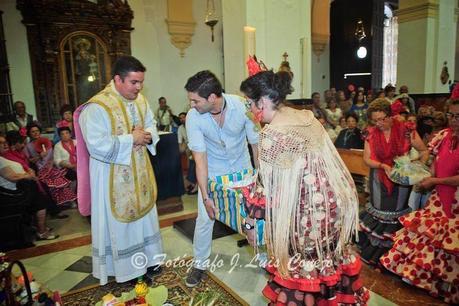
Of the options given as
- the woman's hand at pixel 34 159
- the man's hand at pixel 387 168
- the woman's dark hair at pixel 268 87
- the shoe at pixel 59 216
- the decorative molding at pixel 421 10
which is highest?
the decorative molding at pixel 421 10

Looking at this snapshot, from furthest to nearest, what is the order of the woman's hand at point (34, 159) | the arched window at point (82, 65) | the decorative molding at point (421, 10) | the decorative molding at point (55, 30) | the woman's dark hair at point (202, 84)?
1. the arched window at point (82, 65)
2. the decorative molding at point (421, 10)
3. the decorative molding at point (55, 30)
4. the woman's hand at point (34, 159)
5. the woman's dark hair at point (202, 84)

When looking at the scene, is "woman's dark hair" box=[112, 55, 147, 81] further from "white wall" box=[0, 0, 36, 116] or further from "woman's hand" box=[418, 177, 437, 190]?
"white wall" box=[0, 0, 36, 116]

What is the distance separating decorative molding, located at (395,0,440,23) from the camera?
8781mm

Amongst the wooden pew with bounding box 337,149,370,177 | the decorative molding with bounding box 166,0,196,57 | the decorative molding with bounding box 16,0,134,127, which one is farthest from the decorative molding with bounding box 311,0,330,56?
the wooden pew with bounding box 337,149,370,177

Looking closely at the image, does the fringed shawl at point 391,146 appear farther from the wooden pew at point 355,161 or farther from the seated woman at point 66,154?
the seated woman at point 66,154

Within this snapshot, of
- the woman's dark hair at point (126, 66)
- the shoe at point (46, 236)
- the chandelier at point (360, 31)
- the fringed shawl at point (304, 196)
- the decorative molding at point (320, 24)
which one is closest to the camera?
the fringed shawl at point (304, 196)

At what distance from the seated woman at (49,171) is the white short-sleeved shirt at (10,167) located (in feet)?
2.71

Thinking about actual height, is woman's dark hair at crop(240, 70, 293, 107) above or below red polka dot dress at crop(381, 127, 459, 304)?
above

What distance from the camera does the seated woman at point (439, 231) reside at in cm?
Result: 276

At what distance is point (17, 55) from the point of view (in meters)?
8.28

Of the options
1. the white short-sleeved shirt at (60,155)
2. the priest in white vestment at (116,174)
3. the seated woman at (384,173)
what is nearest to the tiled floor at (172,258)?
the seated woman at (384,173)

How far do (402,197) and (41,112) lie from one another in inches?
316

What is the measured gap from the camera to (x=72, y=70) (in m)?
9.02

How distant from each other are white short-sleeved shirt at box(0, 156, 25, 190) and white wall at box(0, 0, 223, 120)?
15.6 feet
